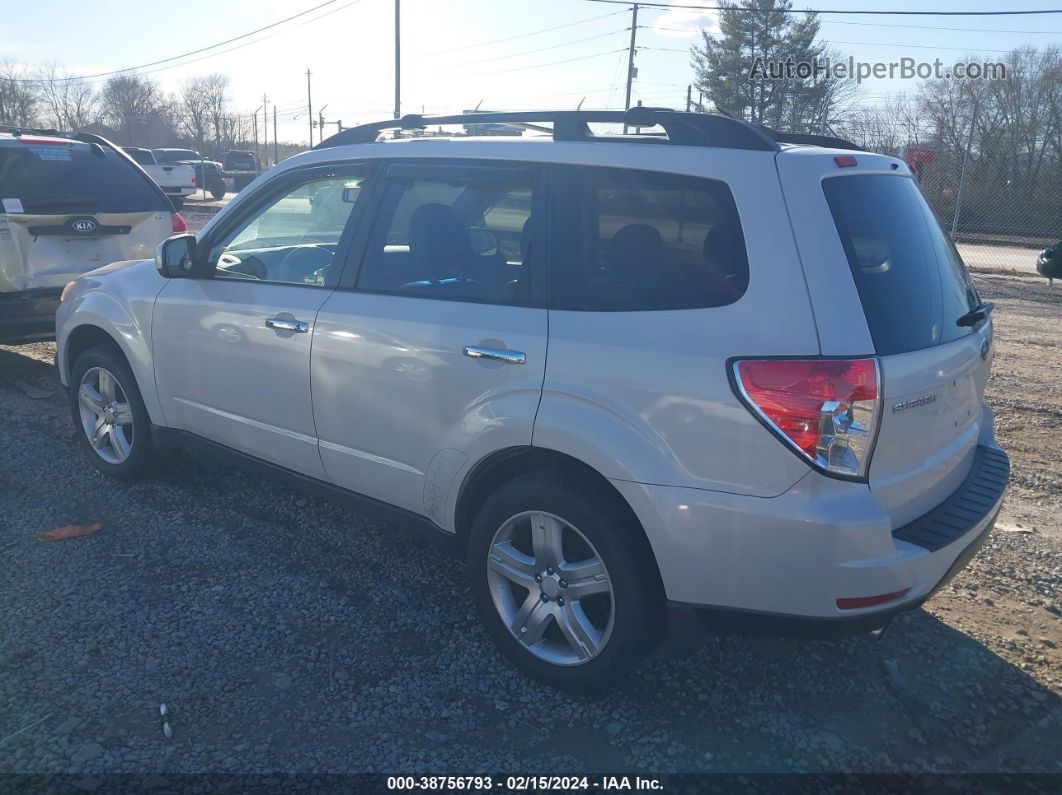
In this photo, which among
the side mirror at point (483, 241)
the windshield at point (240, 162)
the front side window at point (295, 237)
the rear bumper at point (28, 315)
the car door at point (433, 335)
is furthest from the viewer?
the windshield at point (240, 162)

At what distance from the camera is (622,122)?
10.5 ft

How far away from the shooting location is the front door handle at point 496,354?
9.86 feet

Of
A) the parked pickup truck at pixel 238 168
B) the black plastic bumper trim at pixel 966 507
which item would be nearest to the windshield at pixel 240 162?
the parked pickup truck at pixel 238 168

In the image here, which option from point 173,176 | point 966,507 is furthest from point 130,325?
point 173,176

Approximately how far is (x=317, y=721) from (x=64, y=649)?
1.13 m

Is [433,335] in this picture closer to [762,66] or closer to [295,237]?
[295,237]

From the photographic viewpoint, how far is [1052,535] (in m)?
4.38

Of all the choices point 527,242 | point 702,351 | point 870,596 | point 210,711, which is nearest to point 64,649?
point 210,711

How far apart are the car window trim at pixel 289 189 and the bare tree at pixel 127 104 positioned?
66105mm

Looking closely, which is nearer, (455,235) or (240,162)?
(455,235)

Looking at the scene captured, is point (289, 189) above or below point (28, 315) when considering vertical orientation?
above

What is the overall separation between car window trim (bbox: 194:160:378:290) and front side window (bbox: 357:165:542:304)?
0.14 meters

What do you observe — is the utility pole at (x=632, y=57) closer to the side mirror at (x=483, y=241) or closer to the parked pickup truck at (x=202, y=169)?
the parked pickup truck at (x=202, y=169)

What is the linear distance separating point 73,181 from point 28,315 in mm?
1187
